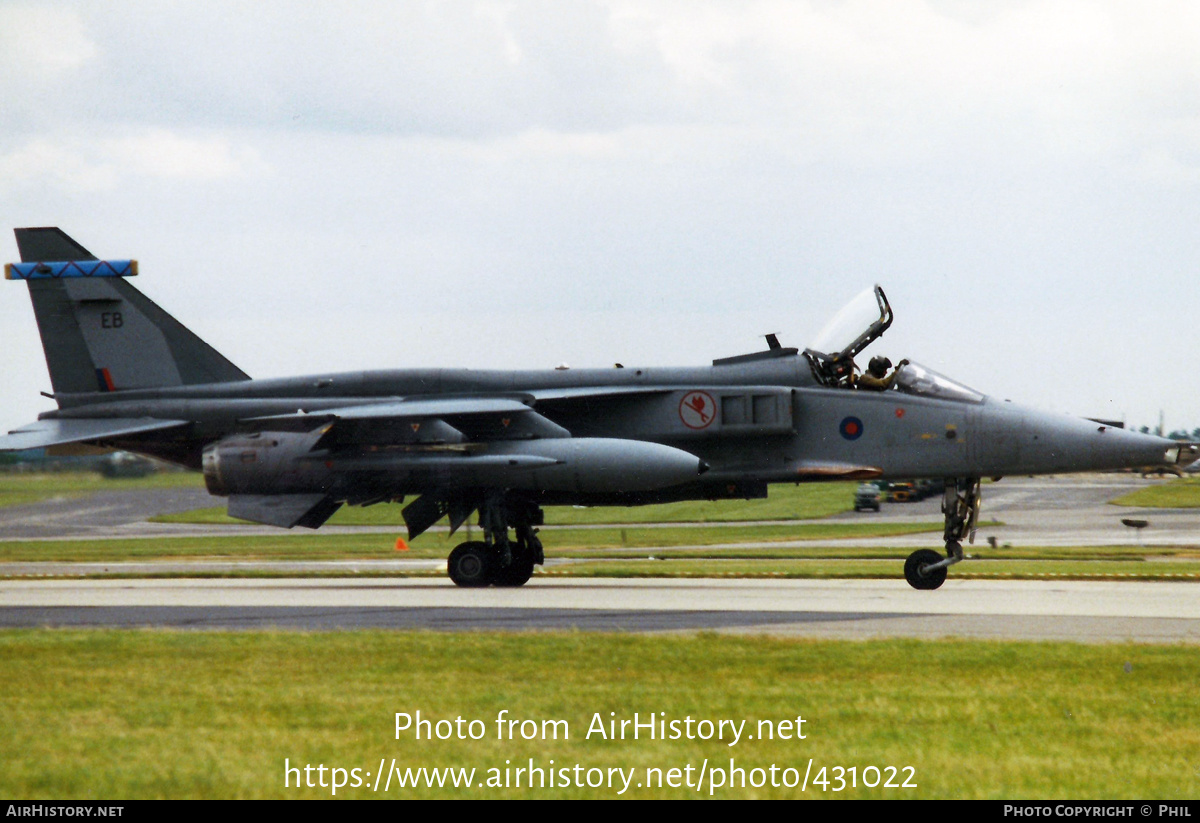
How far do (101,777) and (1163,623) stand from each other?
10.5 m

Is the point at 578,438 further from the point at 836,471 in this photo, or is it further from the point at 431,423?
the point at 836,471

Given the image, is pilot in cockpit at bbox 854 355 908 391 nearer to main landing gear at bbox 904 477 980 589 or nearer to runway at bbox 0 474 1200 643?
main landing gear at bbox 904 477 980 589

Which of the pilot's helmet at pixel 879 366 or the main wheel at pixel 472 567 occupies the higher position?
the pilot's helmet at pixel 879 366

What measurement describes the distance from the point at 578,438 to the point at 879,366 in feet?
13.8

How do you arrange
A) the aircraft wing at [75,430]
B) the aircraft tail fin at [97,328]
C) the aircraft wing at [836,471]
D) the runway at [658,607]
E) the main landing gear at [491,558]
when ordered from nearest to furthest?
the runway at [658,607]
the aircraft wing at [836,471]
the main landing gear at [491,558]
the aircraft wing at [75,430]
the aircraft tail fin at [97,328]

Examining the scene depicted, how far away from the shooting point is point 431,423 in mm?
18719

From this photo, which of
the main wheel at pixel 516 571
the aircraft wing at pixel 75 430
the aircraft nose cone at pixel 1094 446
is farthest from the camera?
the aircraft wing at pixel 75 430

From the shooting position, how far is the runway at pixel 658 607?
1336 cm

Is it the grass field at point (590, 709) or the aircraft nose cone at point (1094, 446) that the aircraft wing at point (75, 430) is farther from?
the aircraft nose cone at point (1094, 446)

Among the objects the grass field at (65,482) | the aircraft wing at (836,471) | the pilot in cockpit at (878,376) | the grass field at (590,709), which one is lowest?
the grass field at (65,482)

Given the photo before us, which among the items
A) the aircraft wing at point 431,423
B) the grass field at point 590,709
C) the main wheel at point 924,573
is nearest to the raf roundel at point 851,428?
the main wheel at point 924,573

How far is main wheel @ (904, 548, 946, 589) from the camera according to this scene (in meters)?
17.8

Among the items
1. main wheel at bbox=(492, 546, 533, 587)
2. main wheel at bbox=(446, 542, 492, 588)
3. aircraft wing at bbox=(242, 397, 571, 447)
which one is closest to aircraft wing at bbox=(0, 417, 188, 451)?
aircraft wing at bbox=(242, 397, 571, 447)

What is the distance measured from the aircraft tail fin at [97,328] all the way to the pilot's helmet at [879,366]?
9.79m
